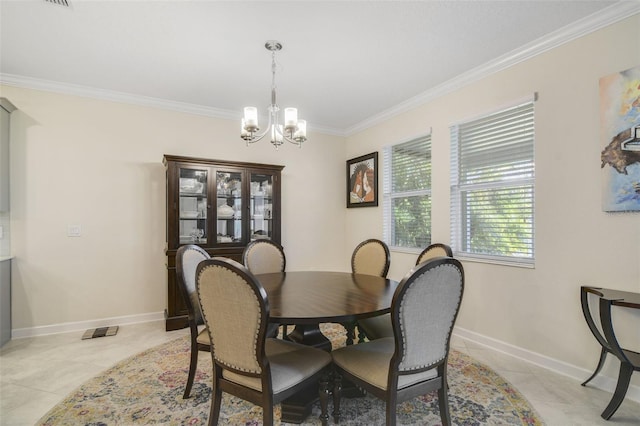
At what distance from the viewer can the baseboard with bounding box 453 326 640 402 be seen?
6.86 ft

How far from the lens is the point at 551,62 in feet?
8.09

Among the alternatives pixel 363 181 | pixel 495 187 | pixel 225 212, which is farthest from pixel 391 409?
pixel 363 181

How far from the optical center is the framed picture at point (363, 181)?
4.36 metres

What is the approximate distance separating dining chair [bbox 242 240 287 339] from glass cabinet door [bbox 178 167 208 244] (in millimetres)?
920

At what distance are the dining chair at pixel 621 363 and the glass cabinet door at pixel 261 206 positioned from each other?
3.25 metres

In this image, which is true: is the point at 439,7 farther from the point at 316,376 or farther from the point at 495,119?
the point at 316,376

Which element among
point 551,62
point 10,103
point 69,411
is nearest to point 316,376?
point 69,411

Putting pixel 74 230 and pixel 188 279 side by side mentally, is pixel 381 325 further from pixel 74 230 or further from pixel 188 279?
pixel 74 230

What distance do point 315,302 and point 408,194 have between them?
8.15 ft

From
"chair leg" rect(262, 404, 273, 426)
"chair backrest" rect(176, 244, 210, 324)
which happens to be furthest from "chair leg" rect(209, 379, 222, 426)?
"chair backrest" rect(176, 244, 210, 324)

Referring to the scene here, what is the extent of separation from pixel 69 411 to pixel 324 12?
3061mm

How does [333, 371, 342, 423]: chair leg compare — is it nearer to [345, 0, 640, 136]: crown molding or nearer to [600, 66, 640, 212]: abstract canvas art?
[600, 66, 640, 212]: abstract canvas art

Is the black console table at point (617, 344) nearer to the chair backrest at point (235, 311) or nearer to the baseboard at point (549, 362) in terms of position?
the baseboard at point (549, 362)

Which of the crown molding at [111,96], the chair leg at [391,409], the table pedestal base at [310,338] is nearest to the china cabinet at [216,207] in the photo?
the crown molding at [111,96]
